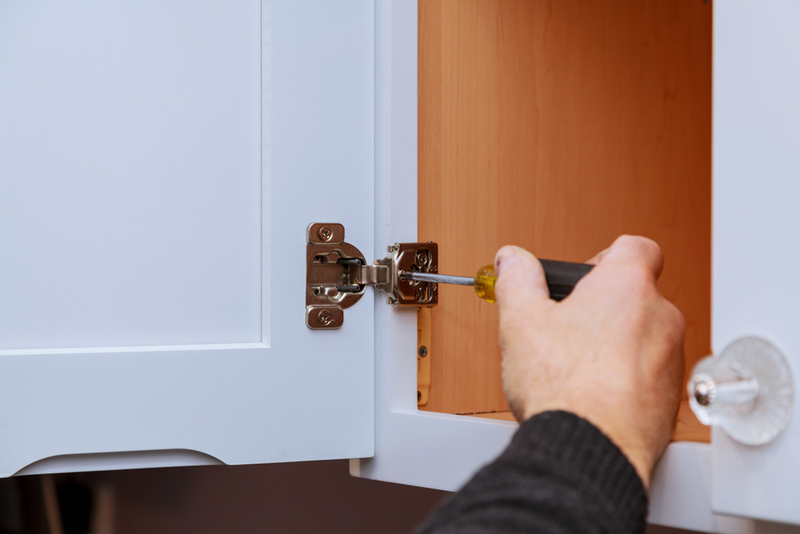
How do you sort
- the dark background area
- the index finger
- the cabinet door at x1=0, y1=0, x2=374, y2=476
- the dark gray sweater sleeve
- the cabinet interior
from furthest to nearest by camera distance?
the dark background area → the cabinet interior → the cabinet door at x1=0, y1=0, x2=374, y2=476 → the index finger → the dark gray sweater sleeve

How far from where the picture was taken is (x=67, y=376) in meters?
0.51

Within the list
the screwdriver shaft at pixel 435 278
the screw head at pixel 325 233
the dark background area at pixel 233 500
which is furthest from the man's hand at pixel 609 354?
the dark background area at pixel 233 500

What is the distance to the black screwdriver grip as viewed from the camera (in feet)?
1.38

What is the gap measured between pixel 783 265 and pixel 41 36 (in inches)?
22.3

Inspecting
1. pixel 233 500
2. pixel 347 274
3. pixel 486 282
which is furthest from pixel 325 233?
pixel 233 500

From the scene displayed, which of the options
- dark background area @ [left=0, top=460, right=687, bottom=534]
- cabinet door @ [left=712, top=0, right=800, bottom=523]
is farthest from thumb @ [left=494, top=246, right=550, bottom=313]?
dark background area @ [left=0, top=460, right=687, bottom=534]

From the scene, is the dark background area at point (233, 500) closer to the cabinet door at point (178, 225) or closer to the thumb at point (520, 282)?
the cabinet door at point (178, 225)

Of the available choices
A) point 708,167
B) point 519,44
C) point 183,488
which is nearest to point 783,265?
point 519,44

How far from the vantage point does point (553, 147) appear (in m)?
0.74

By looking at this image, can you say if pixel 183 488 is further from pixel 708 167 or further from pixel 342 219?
pixel 708 167

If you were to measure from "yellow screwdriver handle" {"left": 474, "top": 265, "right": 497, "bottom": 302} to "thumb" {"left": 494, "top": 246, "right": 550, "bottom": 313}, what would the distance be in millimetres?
26

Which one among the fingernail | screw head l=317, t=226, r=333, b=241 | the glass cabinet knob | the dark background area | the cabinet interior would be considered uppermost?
the cabinet interior

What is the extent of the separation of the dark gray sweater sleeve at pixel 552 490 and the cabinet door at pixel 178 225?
0.90 feet

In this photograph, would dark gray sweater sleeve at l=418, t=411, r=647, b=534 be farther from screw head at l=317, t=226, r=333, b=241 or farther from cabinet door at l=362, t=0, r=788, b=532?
screw head at l=317, t=226, r=333, b=241
